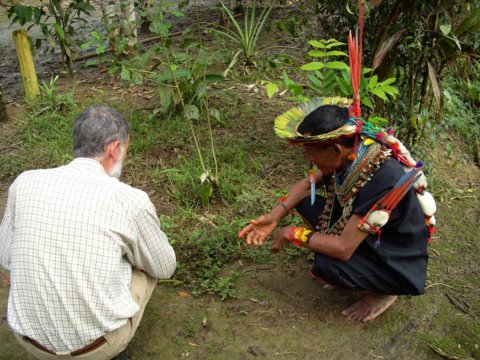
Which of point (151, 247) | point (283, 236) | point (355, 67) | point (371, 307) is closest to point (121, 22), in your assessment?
point (355, 67)

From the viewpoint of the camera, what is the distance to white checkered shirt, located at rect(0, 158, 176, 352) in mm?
1964

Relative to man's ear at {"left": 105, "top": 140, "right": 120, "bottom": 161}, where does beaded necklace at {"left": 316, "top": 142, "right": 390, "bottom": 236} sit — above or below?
below

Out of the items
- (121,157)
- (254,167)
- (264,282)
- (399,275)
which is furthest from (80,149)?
(254,167)

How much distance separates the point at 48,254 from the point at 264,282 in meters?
1.46

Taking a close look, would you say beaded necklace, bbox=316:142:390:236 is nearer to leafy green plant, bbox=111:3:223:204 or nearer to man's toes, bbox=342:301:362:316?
man's toes, bbox=342:301:362:316

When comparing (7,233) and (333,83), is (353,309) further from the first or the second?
(7,233)

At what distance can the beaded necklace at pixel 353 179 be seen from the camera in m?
2.39

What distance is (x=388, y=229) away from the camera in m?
2.51

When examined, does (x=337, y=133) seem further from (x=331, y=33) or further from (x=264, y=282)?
(x=331, y=33)

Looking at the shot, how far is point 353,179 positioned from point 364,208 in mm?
159

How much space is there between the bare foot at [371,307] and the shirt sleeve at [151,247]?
1.08 metres

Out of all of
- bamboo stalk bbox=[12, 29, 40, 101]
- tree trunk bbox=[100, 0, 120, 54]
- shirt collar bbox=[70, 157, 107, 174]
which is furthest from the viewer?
tree trunk bbox=[100, 0, 120, 54]

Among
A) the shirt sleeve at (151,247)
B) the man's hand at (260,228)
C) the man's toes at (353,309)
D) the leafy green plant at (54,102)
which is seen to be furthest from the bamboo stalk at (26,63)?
the man's toes at (353,309)

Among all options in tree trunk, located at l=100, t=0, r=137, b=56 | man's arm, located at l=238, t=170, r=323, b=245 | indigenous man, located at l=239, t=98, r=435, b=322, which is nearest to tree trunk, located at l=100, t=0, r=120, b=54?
tree trunk, located at l=100, t=0, r=137, b=56
